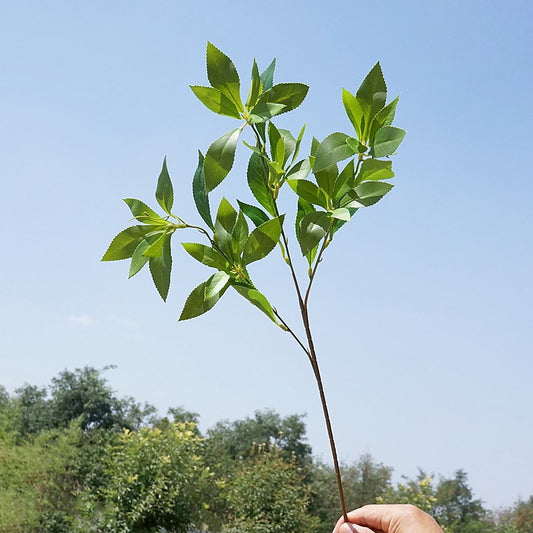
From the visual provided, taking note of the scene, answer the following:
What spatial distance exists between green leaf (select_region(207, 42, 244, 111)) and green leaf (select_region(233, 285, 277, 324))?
0.29 meters

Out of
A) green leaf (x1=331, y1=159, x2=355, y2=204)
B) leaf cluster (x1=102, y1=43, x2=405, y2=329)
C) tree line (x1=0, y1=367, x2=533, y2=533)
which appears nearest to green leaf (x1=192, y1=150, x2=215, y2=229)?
leaf cluster (x1=102, y1=43, x2=405, y2=329)

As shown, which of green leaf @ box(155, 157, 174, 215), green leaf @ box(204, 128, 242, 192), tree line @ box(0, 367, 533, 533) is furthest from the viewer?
tree line @ box(0, 367, 533, 533)

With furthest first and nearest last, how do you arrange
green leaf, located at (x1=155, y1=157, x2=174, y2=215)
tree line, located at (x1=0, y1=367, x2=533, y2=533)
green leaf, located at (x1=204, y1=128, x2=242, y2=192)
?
tree line, located at (x1=0, y1=367, x2=533, y2=533) < green leaf, located at (x1=155, y1=157, x2=174, y2=215) < green leaf, located at (x1=204, y1=128, x2=242, y2=192)

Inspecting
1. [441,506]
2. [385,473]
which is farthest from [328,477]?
[441,506]

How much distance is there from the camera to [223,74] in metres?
1.00

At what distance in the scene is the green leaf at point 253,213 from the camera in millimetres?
1103

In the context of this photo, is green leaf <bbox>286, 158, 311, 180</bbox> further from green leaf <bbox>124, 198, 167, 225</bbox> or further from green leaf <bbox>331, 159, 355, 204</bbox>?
green leaf <bbox>124, 198, 167, 225</bbox>

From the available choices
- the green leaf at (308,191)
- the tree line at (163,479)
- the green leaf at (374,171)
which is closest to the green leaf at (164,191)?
the green leaf at (308,191)

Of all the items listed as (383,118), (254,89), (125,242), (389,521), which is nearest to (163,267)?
(125,242)

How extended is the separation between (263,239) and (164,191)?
0.19 metres

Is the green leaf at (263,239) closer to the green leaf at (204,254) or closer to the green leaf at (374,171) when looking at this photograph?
the green leaf at (204,254)

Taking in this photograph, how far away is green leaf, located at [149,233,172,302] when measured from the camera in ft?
3.52

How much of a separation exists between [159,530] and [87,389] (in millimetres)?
2964

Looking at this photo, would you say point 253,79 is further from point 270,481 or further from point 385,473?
point 385,473
